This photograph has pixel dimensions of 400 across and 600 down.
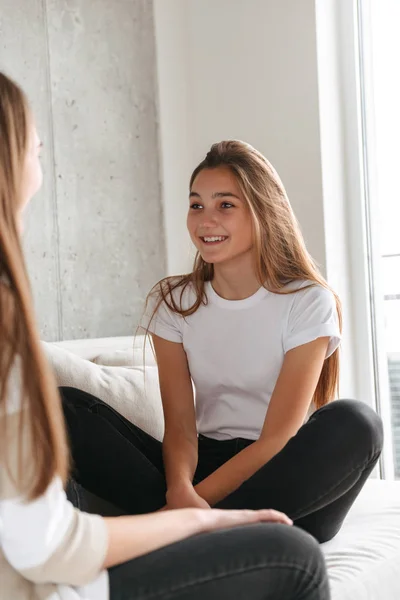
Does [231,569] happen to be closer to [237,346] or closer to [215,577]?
[215,577]

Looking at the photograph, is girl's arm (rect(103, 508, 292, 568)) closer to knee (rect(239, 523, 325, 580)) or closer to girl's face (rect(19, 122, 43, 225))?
knee (rect(239, 523, 325, 580))

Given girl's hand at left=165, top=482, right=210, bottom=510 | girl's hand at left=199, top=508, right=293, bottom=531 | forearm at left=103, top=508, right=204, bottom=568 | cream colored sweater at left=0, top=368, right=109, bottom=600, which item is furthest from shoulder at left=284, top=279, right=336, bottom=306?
cream colored sweater at left=0, top=368, right=109, bottom=600

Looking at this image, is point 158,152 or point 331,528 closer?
point 331,528

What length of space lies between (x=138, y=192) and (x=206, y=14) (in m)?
0.73

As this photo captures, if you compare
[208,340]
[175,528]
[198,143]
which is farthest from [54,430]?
[198,143]

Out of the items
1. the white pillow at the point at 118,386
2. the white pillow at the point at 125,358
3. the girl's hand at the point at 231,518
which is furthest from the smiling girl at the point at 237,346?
the girl's hand at the point at 231,518

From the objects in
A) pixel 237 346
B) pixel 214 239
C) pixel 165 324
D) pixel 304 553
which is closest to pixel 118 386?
pixel 165 324

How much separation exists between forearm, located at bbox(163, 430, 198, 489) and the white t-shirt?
0.10 m

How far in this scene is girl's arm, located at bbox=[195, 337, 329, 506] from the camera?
1723mm

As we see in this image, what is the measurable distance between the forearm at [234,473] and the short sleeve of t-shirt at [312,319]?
252 mm

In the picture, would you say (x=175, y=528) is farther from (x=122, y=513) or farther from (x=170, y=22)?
(x=170, y=22)

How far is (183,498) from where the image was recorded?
1.63 meters

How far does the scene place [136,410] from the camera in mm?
2061

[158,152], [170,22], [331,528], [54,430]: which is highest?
[170,22]
